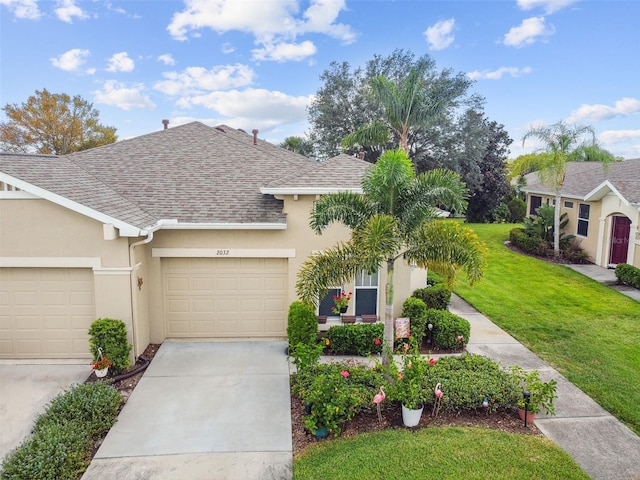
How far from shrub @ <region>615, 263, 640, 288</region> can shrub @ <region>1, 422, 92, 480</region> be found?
18.4m

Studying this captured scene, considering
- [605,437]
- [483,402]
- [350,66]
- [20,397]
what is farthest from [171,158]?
[350,66]

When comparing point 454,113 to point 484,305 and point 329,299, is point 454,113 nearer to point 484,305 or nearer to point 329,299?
point 484,305

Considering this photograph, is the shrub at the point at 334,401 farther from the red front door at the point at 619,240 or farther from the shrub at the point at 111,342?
the red front door at the point at 619,240

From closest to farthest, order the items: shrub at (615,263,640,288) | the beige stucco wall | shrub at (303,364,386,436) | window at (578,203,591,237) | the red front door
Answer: shrub at (303,364,386,436) < the beige stucco wall < shrub at (615,263,640,288) < the red front door < window at (578,203,591,237)

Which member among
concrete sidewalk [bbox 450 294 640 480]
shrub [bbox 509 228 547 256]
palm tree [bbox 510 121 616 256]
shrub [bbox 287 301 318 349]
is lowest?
concrete sidewalk [bbox 450 294 640 480]

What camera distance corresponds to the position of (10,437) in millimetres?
7141

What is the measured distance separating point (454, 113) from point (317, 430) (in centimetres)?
3147

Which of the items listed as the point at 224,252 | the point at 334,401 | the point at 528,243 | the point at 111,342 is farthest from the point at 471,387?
the point at 528,243

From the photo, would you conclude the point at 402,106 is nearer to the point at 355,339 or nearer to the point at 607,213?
the point at 607,213

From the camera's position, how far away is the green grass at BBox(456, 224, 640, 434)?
9141mm

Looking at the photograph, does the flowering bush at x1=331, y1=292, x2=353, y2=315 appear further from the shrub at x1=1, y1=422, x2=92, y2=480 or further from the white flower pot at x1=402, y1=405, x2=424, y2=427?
the shrub at x1=1, y1=422, x2=92, y2=480

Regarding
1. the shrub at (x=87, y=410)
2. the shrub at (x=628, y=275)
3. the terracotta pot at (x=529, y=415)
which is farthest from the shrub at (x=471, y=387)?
the shrub at (x=628, y=275)

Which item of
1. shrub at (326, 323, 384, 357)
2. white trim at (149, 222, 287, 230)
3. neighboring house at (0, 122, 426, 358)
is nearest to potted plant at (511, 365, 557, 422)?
shrub at (326, 323, 384, 357)

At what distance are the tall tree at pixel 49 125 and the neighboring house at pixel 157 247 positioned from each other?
1275 inches
